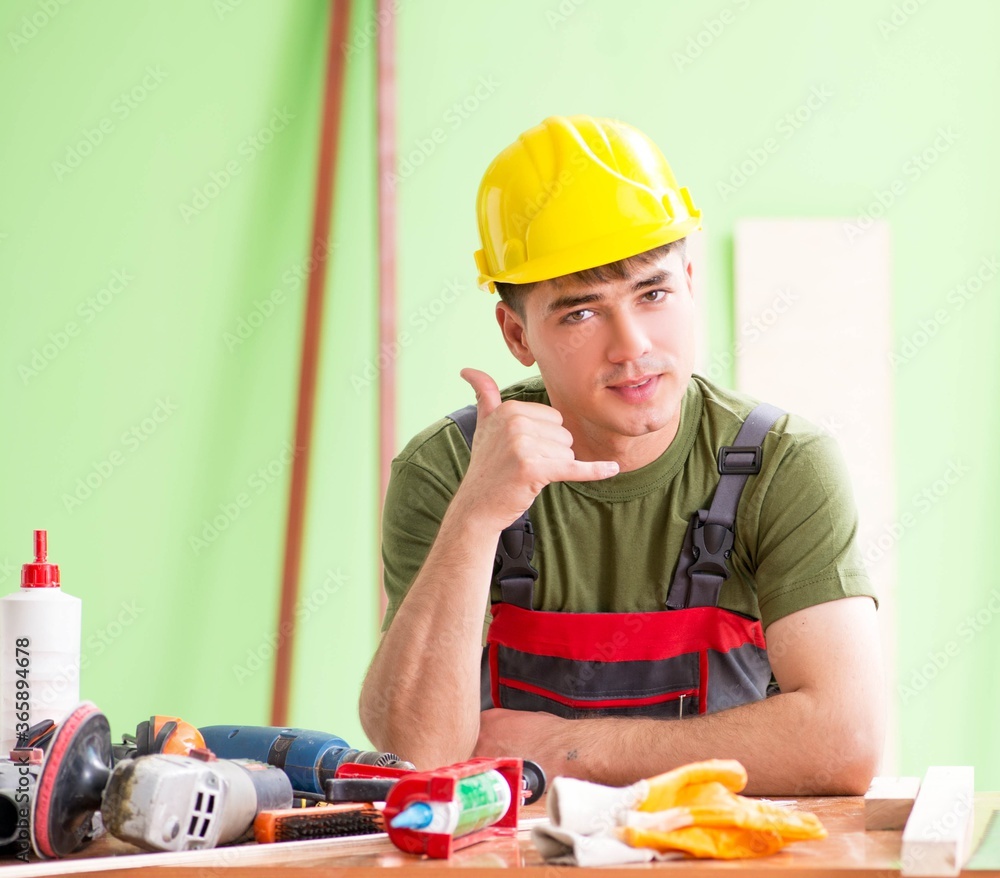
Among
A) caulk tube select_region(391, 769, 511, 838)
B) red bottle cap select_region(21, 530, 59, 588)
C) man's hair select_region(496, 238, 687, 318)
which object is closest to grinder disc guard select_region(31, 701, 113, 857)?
caulk tube select_region(391, 769, 511, 838)

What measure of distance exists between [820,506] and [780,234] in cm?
156

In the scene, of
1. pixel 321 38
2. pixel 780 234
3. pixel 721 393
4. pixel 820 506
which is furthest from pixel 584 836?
pixel 321 38

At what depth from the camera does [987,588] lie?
132 inches

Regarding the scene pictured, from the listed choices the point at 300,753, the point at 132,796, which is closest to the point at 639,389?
the point at 300,753

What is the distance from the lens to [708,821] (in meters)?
1.14

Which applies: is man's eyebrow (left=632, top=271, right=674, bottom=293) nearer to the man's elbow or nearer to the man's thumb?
the man's thumb

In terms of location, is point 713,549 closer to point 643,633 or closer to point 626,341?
point 643,633

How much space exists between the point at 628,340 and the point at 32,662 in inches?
42.2

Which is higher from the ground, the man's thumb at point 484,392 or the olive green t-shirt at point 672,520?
the man's thumb at point 484,392

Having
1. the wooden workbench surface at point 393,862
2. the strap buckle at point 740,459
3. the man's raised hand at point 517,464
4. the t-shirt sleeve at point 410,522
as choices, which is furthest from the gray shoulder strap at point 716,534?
the wooden workbench surface at point 393,862

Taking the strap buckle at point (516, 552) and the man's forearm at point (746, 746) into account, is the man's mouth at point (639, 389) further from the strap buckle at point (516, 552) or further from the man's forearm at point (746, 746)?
the man's forearm at point (746, 746)

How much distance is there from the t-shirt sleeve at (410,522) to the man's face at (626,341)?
1.14ft

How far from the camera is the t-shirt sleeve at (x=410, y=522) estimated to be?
2248 millimetres

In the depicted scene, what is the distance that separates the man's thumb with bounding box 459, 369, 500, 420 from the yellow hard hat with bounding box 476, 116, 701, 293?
0.60 feet
